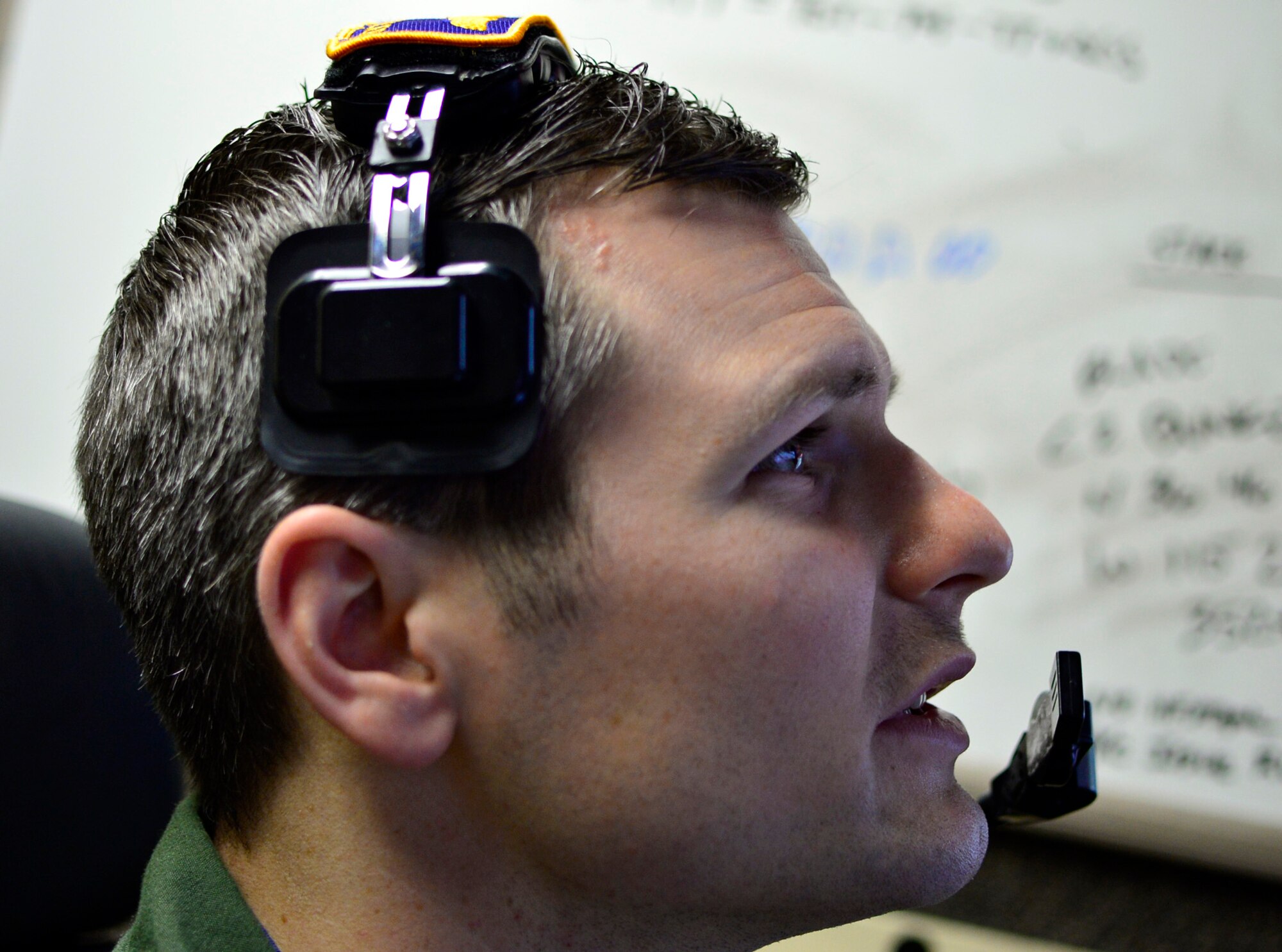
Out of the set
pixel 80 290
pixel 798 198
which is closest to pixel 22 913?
pixel 798 198

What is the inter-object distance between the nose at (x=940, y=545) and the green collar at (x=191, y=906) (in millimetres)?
435

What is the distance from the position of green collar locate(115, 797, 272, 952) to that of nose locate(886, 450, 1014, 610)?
1.43 feet

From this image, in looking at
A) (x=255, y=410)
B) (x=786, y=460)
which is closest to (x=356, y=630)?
(x=255, y=410)

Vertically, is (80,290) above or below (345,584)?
above

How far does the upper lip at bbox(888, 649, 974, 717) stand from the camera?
2.04ft

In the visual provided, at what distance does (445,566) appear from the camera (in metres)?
0.58

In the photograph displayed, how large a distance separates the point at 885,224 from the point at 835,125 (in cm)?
13

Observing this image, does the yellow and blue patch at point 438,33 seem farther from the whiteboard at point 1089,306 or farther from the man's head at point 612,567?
the whiteboard at point 1089,306

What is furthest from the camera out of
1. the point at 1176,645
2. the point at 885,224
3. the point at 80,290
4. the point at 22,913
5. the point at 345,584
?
the point at 80,290

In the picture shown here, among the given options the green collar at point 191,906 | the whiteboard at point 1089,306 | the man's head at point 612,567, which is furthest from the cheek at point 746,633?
the whiteboard at point 1089,306

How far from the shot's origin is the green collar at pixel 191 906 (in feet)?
1.96

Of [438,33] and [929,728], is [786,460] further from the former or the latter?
[438,33]

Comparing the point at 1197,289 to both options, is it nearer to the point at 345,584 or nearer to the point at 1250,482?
the point at 1250,482

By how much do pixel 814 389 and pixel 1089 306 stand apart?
59 cm
